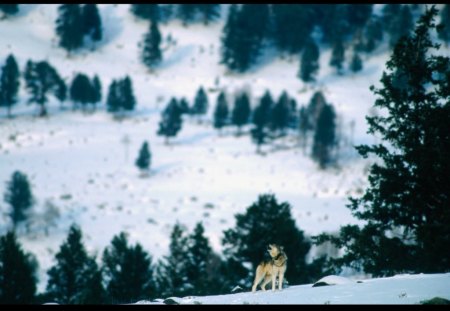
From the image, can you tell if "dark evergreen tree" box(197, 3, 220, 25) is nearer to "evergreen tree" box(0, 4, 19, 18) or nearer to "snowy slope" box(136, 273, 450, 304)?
"evergreen tree" box(0, 4, 19, 18)

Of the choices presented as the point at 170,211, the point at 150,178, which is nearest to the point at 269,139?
the point at 150,178

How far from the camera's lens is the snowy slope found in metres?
8.71

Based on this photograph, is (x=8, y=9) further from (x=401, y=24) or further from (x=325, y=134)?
(x=401, y=24)

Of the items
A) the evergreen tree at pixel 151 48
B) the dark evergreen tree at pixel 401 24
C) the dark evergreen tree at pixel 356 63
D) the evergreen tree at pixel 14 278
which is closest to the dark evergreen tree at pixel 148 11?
the evergreen tree at pixel 151 48

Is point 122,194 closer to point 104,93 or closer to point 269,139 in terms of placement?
point 269,139

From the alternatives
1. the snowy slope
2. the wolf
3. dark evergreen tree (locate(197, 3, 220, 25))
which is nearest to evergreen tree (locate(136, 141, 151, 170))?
the wolf

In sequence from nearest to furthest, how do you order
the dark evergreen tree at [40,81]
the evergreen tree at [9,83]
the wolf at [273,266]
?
the wolf at [273,266] → the evergreen tree at [9,83] → the dark evergreen tree at [40,81]

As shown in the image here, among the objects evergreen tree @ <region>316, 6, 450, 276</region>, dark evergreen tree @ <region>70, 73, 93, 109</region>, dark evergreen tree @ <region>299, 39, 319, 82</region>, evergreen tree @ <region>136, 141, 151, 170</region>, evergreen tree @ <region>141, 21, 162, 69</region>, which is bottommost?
evergreen tree @ <region>316, 6, 450, 276</region>

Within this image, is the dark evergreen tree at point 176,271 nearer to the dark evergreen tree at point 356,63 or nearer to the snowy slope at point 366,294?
the snowy slope at point 366,294

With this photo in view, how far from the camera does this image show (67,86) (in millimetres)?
89125

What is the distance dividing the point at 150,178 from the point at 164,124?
1462 centimetres

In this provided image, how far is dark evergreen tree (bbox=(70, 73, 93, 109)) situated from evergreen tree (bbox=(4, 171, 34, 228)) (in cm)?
3605

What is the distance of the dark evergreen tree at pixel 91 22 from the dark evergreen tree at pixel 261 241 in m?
96.8

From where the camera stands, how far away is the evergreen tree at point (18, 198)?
167 ft
